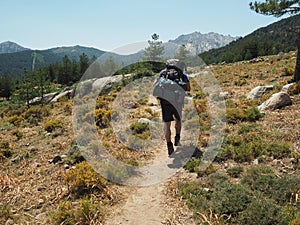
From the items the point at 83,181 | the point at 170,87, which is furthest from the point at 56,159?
the point at 170,87

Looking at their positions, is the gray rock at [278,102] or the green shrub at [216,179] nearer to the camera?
the green shrub at [216,179]

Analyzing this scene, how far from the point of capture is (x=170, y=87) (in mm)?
6746

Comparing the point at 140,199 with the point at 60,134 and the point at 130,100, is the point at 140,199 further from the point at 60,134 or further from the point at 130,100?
the point at 130,100

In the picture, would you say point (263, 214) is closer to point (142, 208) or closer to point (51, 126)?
point (142, 208)

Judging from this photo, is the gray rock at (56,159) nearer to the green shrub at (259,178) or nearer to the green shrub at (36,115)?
the green shrub at (259,178)

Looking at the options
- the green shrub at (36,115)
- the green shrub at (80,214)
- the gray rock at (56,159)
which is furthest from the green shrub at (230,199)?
the green shrub at (36,115)

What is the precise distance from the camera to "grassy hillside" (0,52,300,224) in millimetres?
4559

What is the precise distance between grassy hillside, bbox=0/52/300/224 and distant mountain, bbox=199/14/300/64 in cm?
795

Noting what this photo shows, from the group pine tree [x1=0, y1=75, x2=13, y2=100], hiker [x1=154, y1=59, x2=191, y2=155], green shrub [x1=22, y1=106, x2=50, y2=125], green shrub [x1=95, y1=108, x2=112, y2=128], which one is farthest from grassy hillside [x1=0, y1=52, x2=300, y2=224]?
pine tree [x1=0, y1=75, x2=13, y2=100]

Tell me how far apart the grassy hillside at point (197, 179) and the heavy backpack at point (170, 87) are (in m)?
1.85

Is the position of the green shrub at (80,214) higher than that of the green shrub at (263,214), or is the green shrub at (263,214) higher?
the green shrub at (263,214)

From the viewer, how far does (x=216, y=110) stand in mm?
10758

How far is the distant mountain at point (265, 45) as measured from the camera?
58.7 m

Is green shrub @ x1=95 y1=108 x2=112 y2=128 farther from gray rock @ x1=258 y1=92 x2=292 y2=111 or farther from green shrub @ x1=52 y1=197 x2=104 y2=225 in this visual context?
gray rock @ x1=258 y1=92 x2=292 y2=111
